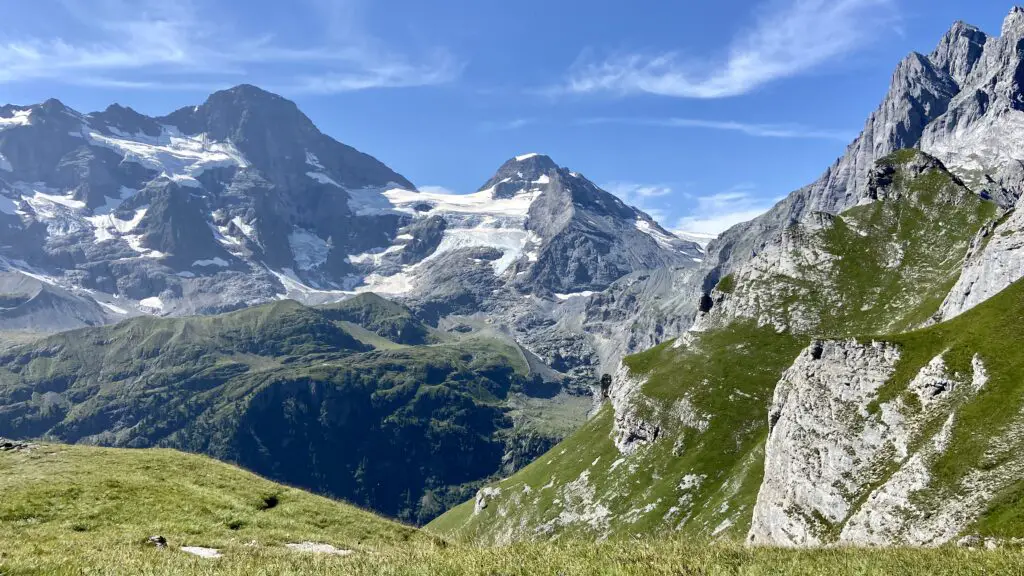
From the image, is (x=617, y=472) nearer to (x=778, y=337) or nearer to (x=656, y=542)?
(x=778, y=337)

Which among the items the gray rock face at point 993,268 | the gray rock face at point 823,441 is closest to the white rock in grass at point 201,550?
the gray rock face at point 823,441

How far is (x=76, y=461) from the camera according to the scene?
39.3 m

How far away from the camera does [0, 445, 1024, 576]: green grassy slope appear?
578 inches

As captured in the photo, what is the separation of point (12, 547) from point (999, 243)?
16210cm

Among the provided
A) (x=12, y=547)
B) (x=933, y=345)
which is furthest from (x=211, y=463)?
(x=933, y=345)

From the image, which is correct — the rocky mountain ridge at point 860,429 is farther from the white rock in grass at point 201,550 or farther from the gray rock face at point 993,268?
the white rock in grass at point 201,550

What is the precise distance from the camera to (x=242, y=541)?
28.1 m

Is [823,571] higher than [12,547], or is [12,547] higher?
[823,571]

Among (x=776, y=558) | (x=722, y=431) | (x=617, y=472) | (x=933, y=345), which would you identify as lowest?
(x=617, y=472)

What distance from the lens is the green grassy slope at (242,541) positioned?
48.1ft

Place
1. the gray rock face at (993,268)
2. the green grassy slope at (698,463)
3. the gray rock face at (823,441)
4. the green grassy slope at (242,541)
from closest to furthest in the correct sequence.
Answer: the green grassy slope at (242,541)
the gray rock face at (823,441)
the gray rock face at (993,268)
the green grassy slope at (698,463)

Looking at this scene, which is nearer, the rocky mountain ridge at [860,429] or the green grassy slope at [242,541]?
the green grassy slope at [242,541]

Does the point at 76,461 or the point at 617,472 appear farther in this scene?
the point at 617,472

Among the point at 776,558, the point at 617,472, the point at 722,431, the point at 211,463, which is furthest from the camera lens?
the point at 617,472
